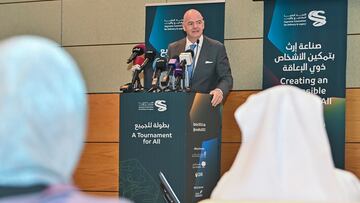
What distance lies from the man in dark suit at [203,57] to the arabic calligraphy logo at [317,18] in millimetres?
888

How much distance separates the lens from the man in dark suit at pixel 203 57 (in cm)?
597

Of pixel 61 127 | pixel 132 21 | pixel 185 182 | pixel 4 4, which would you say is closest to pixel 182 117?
pixel 185 182

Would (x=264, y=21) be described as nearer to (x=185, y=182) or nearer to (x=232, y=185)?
(x=185, y=182)

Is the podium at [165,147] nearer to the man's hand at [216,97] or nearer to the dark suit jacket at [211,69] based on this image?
the man's hand at [216,97]

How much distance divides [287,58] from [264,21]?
0.45 metres

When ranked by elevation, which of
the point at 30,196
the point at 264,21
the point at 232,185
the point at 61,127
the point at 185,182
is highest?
the point at 264,21

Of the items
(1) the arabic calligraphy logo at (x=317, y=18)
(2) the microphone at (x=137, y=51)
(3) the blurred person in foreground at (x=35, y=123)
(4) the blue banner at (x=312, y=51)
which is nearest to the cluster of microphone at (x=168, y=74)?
(2) the microphone at (x=137, y=51)

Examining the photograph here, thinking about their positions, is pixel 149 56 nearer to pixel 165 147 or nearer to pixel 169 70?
pixel 169 70

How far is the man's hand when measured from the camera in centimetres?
551

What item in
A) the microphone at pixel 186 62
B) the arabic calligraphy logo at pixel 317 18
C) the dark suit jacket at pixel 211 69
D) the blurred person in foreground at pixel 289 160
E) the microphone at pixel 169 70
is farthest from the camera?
the dark suit jacket at pixel 211 69

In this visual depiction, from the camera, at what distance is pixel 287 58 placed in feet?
19.4

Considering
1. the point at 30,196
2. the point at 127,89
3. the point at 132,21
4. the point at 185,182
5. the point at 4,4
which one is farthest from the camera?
the point at 4,4

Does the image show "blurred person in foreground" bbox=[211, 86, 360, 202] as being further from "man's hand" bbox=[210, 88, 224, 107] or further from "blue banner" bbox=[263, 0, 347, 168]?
"blue banner" bbox=[263, 0, 347, 168]

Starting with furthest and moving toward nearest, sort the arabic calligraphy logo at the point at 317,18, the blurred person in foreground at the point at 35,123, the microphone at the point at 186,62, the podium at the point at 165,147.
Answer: the arabic calligraphy logo at the point at 317,18 → the microphone at the point at 186,62 → the podium at the point at 165,147 → the blurred person in foreground at the point at 35,123
